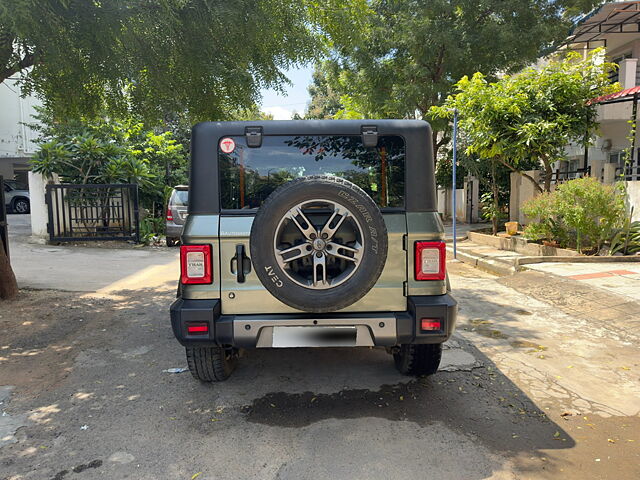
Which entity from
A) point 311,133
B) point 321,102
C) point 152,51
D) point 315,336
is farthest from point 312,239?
point 321,102

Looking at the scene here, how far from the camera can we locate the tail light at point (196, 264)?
10.9 ft

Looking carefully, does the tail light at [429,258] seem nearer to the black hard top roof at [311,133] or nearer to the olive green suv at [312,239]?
the olive green suv at [312,239]

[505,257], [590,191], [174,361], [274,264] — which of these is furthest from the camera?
[505,257]

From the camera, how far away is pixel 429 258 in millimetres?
3381

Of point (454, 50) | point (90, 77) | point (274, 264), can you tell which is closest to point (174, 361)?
point (274, 264)

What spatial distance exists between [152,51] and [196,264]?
320 centimetres

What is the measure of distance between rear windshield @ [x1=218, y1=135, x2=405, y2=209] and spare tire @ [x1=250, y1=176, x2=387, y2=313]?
355 mm

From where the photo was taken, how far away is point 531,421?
10.9 ft

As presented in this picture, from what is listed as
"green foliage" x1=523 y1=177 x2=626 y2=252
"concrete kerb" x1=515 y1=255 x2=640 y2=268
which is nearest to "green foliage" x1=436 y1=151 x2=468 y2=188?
"green foliage" x1=523 y1=177 x2=626 y2=252

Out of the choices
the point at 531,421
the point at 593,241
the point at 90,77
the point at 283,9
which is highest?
the point at 283,9

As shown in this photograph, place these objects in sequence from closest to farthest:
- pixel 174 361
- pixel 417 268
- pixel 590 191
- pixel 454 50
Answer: pixel 417 268
pixel 174 361
pixel 590 191
pixel 454 50

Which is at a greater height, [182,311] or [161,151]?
[161,151]

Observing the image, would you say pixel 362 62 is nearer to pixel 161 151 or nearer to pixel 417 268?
pixel 161 151

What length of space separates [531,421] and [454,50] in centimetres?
1404
